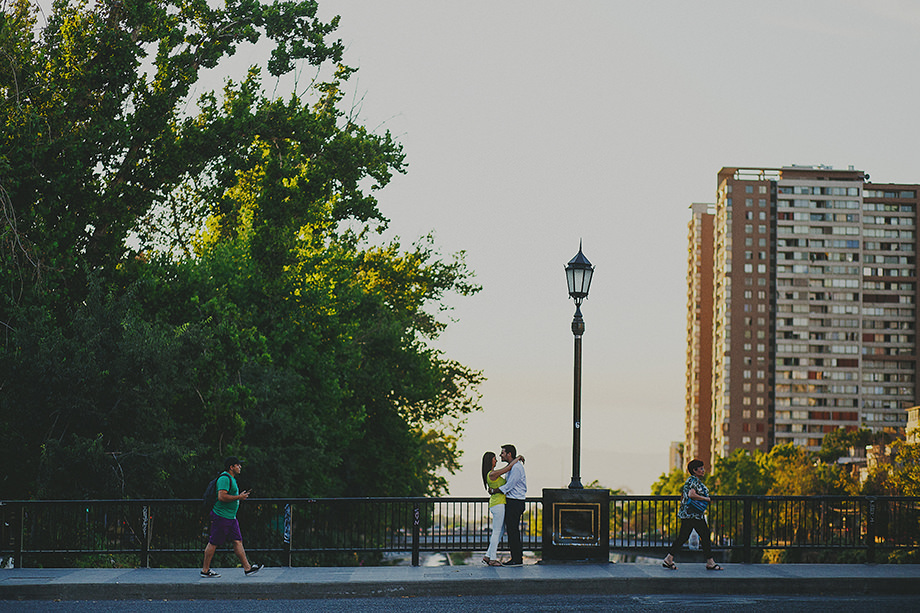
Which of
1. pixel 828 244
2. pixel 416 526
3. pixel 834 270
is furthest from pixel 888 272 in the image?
pixel 416 526

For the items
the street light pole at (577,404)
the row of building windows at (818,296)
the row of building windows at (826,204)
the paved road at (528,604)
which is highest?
the row of building windows at (826,204)

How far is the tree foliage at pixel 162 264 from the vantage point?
2352cm

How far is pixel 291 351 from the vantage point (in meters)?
35.3

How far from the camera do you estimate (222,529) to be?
607 inches

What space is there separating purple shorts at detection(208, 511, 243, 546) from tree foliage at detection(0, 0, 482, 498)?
27.2 feet

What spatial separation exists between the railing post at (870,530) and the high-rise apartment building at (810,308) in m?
165

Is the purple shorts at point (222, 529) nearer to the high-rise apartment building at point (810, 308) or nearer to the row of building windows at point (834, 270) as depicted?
the high-rise apartment building at point (810, 308)

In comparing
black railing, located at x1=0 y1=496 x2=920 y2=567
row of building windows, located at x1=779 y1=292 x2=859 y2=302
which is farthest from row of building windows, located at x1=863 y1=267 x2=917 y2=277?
black railing, located at x1=0 y1=496 x2=920 y2=567

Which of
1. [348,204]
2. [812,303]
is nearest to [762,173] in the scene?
[812,303]

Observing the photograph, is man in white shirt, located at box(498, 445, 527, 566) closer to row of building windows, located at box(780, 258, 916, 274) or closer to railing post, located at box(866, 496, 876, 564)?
railing post, located at box(866, 496, 876, 564)

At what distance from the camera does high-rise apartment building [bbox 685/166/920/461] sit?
180750 millimetres

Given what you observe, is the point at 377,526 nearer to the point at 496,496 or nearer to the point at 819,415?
the point at 496,496

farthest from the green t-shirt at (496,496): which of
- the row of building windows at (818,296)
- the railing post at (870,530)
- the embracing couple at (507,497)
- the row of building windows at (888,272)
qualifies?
the row of building windows at (888,272)

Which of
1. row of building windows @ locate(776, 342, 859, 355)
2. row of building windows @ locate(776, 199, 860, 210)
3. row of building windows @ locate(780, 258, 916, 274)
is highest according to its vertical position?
row of building windows @ locate(776, 199, 860, 210)
